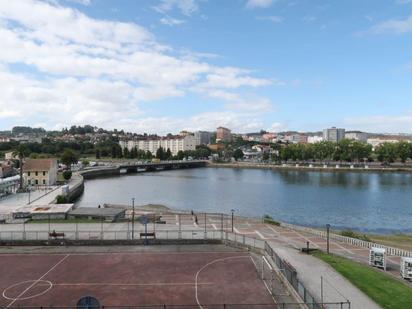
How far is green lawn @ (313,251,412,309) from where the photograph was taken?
1983 centimetres

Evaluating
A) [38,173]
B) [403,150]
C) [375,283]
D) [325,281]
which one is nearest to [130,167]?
[38,173]

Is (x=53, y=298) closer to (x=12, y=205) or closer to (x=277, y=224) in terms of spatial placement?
(x=277, y=224)

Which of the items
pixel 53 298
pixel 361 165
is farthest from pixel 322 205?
pixel 361 165

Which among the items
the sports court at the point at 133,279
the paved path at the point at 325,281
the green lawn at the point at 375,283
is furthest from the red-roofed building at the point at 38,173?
the green lawn at the point at 375,283

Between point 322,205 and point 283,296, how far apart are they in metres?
52.2

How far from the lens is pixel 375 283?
2238 cm

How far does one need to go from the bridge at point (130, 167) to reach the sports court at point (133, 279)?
99295mm

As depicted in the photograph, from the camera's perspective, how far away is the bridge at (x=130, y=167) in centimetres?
13254

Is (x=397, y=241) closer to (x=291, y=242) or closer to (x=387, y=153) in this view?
(x=291, y=242)

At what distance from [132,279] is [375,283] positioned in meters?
13.3

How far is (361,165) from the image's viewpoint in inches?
6654

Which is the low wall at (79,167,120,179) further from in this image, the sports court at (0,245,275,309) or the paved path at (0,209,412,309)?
the sports court at (0,245,275,309)

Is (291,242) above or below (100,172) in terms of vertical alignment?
below

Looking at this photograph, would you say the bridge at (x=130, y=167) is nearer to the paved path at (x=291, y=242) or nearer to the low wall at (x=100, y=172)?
the low wall at (x=100, y=172)
